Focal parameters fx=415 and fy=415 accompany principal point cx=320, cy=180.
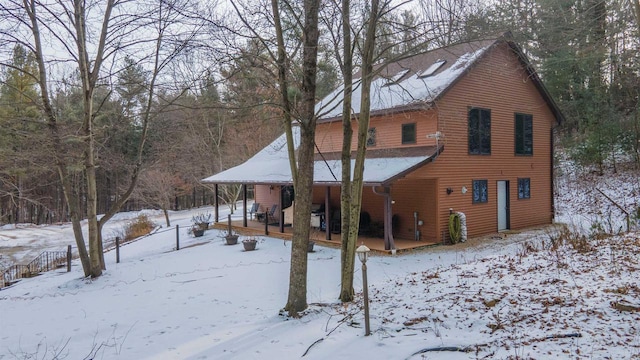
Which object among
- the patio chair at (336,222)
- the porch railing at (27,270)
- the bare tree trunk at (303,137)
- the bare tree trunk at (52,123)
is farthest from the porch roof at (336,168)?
the porch railing at (27,270)

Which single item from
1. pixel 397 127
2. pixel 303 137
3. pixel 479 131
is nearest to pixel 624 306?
pixel 303 137

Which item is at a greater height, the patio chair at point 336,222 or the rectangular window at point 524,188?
the rectangular window at point 524,188

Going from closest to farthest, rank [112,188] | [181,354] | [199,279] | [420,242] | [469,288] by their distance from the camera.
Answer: [181,354]
[469,288]
[199,279]
[420,242]
[112,188]

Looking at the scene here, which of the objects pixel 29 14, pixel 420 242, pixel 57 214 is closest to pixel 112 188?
pixel 57 214

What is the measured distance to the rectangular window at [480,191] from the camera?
14.0m

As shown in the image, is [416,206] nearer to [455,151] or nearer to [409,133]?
[455,151]

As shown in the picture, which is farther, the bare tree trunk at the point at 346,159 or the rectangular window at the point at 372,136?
the rectangular window at the point at 372,136

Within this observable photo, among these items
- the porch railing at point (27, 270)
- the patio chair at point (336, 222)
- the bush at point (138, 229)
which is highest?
the patio chair at point (336, 222)

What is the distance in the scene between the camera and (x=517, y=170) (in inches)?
604

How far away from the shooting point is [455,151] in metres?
13.3

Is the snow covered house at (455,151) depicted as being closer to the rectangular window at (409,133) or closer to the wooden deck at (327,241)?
the rectangular window at (409,133)

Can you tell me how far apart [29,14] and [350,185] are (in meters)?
9.05

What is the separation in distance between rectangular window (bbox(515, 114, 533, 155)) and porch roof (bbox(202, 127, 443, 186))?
4.69m

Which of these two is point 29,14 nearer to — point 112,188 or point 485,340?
point 485,340
